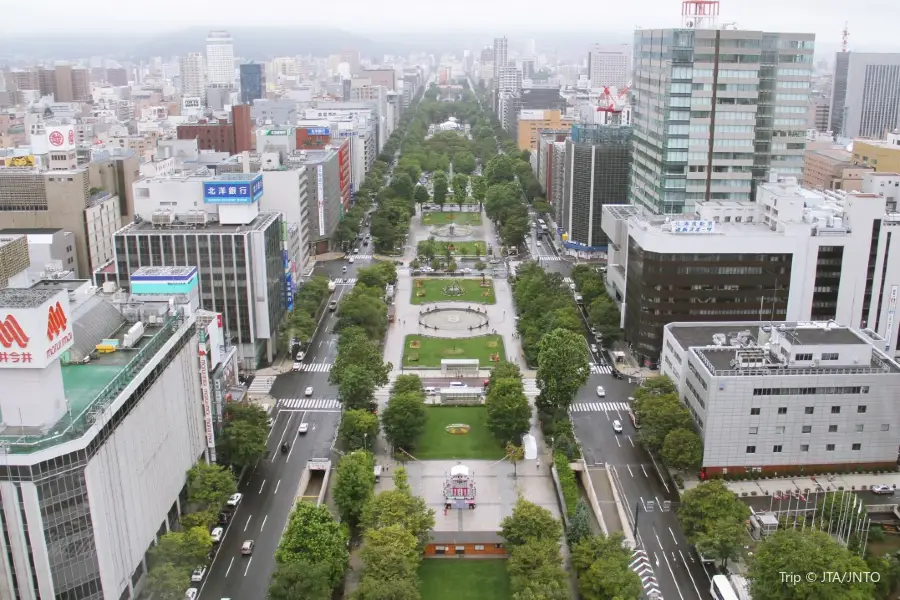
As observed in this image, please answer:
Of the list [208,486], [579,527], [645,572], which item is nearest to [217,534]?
[208,486]

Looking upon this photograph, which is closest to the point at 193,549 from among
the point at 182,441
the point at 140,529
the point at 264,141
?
the point at 140,529

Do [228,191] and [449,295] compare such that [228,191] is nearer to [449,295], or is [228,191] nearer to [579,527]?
[449,295]

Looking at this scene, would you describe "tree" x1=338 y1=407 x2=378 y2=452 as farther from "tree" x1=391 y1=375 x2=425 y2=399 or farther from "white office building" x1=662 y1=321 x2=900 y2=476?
"white office building" x1=662 y1=321 x2=900 y2=476

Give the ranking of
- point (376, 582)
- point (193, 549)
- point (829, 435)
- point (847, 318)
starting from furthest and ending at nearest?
point (847, 318) < point (829, 435) < point (193, 549) < point (376, 582)

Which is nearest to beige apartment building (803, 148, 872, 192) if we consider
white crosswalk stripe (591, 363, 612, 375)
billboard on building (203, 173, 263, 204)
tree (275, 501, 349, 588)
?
white crosswalk stripe (591, 363, 612, 375)

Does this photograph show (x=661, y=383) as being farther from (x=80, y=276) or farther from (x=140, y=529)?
(x=80, y=276)

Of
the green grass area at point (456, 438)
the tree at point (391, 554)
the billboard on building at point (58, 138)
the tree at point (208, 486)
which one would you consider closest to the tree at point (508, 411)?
the green grass area at point (456, 438)
